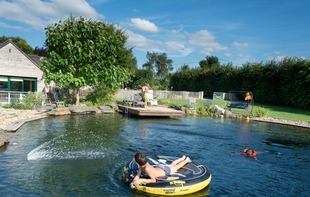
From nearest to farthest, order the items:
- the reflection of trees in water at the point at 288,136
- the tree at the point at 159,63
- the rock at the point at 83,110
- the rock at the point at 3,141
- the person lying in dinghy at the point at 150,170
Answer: the person lying in dinghy at the point at 150,170
the rock at the point at 3,141
the reflection of trees in water at the point at 288,136
the rock at the point at 83,110
the tree at the point at 159,63

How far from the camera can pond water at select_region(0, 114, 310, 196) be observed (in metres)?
7.51

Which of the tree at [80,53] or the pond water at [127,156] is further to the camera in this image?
the tree at [80,53]

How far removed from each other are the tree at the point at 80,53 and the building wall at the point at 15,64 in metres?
3.97

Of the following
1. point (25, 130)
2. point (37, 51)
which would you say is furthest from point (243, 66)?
point (37, 51)

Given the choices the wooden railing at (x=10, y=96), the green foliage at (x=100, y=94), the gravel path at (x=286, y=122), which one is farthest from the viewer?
the green foliage at (x=100, y=94)

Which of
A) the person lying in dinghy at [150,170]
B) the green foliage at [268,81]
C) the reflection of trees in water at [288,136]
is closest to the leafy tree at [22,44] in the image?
the green foliage at [268,81]

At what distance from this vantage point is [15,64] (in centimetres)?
2523

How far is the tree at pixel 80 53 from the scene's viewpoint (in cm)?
2225

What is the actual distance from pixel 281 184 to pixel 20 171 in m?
7.33

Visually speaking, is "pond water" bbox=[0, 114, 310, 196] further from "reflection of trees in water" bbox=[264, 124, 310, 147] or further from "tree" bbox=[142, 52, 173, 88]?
"tree" bbox=[142, 52, 173, 88]

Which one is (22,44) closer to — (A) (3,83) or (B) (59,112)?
(A) (3,83)

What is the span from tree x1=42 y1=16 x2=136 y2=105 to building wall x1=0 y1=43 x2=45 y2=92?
13.0 feet

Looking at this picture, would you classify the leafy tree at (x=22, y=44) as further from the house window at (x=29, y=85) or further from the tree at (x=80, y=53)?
the tree at (x=80, y=53)

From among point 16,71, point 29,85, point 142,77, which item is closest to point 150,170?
point 16,71
